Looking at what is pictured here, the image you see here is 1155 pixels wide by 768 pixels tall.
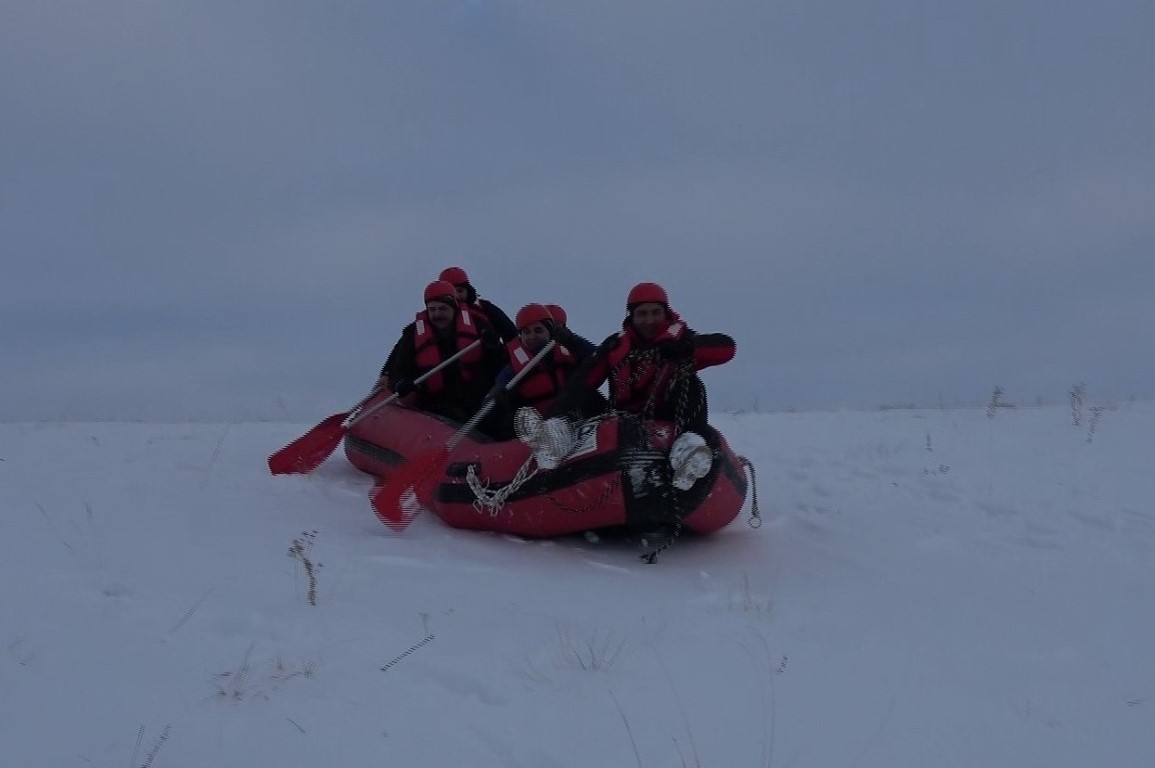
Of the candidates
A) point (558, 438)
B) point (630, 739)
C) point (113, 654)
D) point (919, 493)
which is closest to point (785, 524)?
point (919, 493)

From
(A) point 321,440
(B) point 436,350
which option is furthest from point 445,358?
(A) point 321,440

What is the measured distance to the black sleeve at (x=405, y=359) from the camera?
7781 mm

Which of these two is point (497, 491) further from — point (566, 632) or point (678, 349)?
point (566, 632)

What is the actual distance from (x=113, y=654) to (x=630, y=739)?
1.63 m

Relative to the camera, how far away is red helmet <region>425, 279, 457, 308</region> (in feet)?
25.0

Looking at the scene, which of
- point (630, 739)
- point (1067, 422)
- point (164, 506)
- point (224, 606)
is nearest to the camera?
point (630, 739)

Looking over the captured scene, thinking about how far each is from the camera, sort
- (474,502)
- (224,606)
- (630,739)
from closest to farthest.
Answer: (630,739) < (224,606) < (474,502)

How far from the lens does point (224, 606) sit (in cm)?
356

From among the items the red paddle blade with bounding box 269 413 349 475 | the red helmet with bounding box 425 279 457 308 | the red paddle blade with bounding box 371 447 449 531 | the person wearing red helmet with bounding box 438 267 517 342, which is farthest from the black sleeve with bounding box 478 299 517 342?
the red paddle blade with bounding box 371 447 449 531

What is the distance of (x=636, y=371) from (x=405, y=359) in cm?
277

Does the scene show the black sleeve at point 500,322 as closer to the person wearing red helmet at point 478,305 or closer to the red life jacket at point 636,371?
the person wearing red helmet at point 478,305

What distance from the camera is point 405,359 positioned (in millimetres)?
7793

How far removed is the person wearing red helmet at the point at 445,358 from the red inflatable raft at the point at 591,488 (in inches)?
68.4

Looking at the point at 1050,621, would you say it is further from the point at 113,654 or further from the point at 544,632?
the point at 113,654
